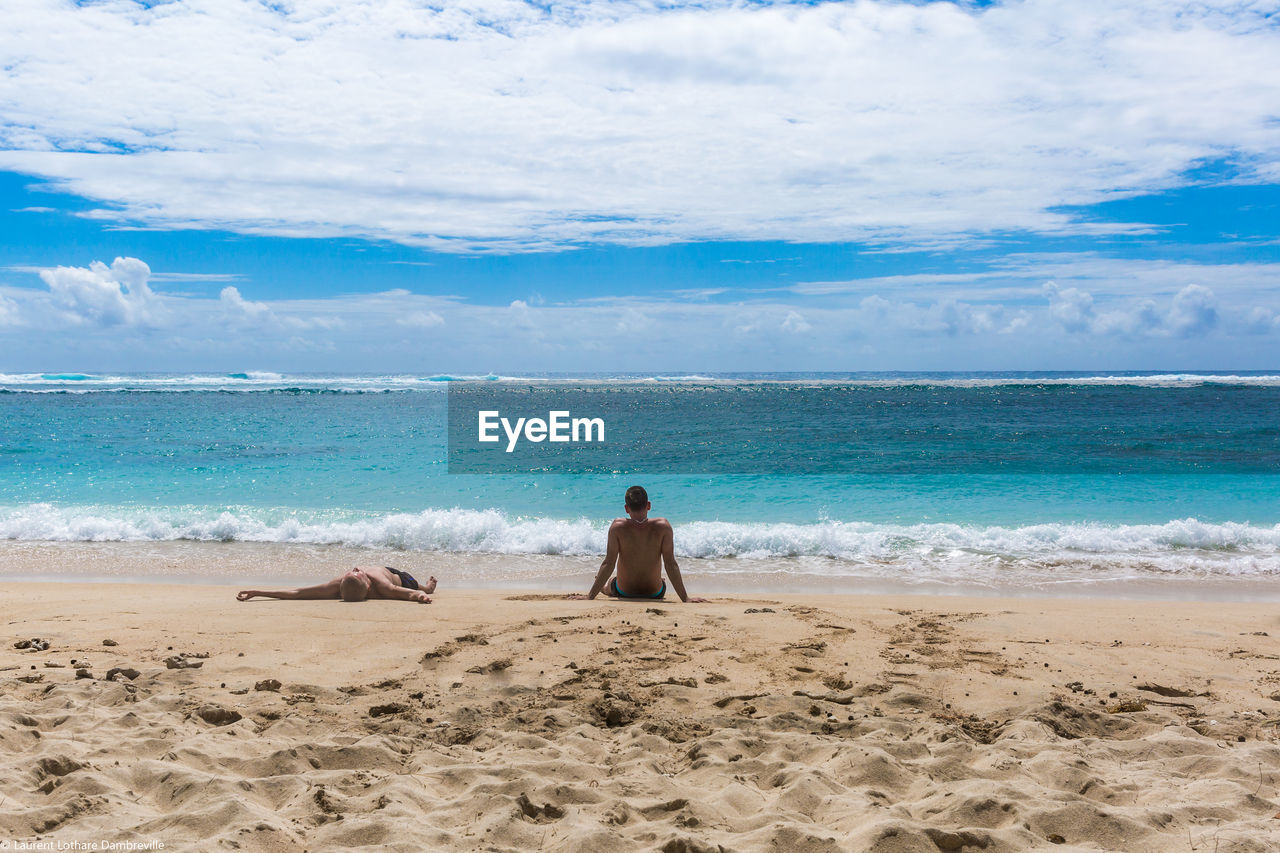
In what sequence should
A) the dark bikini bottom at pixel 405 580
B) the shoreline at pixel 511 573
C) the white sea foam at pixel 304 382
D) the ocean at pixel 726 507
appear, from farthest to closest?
the white sea foam at pixel 304 382 < the ocean at pixel 726 507 < the shoreline at pixel 511 573 < the dark bikini bottom at pixel 405 580

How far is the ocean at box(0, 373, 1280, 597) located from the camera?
10.1 m

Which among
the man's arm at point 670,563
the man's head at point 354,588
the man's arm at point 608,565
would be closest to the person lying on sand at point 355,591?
the man's head at point 354,588

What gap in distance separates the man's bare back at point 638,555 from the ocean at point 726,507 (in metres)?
1.98

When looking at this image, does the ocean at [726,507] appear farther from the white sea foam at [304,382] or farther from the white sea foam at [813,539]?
the white sea foam at [304,382]

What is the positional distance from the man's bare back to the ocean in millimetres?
1977

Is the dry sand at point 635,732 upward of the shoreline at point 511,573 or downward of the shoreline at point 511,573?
upward

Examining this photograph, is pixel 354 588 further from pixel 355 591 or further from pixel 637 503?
pixel 637 503

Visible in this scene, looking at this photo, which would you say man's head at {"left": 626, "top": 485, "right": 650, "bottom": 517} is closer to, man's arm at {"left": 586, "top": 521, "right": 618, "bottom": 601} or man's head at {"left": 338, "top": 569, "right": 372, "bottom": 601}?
man's arm at {"left": 586, "top": 521, "right": 618, "bottom": 601}

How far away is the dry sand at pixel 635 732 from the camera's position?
3088 millimetres

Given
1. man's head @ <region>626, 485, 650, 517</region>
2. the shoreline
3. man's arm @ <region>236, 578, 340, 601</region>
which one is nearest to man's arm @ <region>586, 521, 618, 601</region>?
man's head @ <region>626, 485, 650, 517</region>

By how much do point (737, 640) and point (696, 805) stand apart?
2.56m

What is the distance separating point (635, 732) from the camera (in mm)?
4098

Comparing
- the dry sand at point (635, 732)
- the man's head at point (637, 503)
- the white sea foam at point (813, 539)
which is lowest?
the white sea foam at point (813, 539)

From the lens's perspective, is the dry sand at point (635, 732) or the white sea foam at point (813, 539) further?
the white sea foam at point (813, 539)
